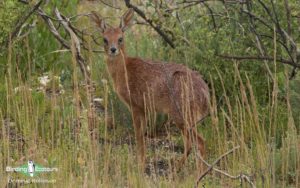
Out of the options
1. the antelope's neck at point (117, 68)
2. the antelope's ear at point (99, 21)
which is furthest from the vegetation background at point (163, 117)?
the antelope's ear at point (99, 21)

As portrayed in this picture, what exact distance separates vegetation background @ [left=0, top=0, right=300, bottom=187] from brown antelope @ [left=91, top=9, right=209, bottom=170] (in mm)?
184

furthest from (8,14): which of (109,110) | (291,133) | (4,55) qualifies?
(291,133)

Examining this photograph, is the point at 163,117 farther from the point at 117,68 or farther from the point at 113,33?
the point at 113,33

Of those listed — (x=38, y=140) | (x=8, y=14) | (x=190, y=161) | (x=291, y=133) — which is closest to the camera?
(x=291, y=133)

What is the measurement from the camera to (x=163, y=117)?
8812 mm

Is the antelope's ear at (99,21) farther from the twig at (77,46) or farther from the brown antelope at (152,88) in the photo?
the twig at (77,46)

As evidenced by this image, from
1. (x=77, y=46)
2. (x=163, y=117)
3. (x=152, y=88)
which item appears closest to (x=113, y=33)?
(x=77, y=46)

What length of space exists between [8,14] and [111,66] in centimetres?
118

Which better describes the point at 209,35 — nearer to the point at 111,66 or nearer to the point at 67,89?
the point at 111,66

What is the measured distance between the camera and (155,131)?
8.78 metres

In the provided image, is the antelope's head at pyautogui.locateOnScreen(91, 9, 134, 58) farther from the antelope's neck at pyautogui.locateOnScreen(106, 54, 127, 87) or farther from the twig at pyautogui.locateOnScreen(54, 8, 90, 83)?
the twig at pyautogui.locateOnScreen(54, 8, 90, 83)

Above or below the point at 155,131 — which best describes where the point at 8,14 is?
above

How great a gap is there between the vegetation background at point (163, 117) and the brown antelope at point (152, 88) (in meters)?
0.18

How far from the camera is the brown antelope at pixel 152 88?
25.6ft
